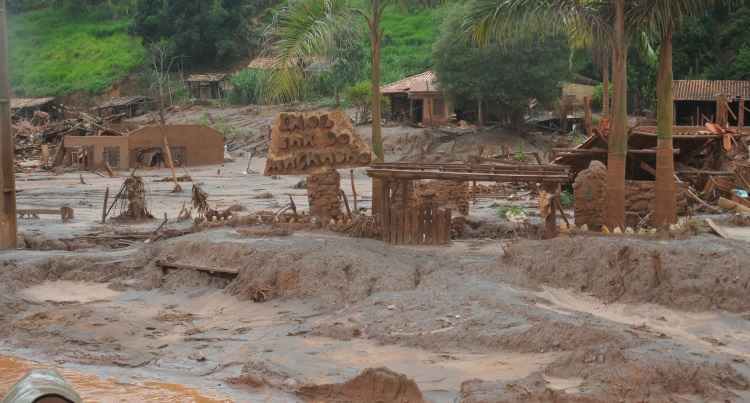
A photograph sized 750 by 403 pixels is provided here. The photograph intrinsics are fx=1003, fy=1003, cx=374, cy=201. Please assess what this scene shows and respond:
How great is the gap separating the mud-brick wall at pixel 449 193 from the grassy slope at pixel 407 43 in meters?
35.1

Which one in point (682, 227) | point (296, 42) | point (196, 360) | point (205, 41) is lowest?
point (196, 360)

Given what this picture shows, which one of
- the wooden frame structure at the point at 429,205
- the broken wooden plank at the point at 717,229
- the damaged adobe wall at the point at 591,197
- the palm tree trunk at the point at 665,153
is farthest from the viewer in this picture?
the palm tree trunk at the point at 665,153

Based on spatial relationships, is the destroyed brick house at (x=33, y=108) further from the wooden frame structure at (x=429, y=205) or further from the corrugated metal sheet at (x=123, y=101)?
the wooden frame structure at (x=429, y=205)

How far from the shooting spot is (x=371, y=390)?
34.0 feet

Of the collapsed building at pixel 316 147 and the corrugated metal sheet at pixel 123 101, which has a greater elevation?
the corrugated metal sheet at pixel 123 101

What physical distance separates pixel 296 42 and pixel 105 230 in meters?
5.63

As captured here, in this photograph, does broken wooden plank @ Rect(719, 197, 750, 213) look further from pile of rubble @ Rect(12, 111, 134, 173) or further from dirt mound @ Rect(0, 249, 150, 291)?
pile of rubble @ Rect(12, 111, 134, 173)

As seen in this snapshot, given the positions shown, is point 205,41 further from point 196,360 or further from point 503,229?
point 196,360

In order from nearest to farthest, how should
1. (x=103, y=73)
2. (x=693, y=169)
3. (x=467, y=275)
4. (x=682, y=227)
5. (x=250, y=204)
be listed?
(x=467, y=275) → (x=682, y=227) → (x=693, y=169) → (x=250, y=204) → (x=103, y=73)

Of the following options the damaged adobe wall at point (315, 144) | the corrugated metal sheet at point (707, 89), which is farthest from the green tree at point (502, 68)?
the damaged adobe wall at point (315, 144)

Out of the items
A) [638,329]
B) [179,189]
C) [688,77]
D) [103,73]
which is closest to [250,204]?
[179,189]

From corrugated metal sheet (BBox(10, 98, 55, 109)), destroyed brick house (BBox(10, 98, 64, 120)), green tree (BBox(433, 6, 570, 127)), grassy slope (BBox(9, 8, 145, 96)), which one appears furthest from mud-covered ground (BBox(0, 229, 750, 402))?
grassy slope (BBox(9, 8, 145, 96))

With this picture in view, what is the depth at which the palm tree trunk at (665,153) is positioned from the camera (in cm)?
1648

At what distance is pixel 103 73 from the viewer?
71.2 meters
